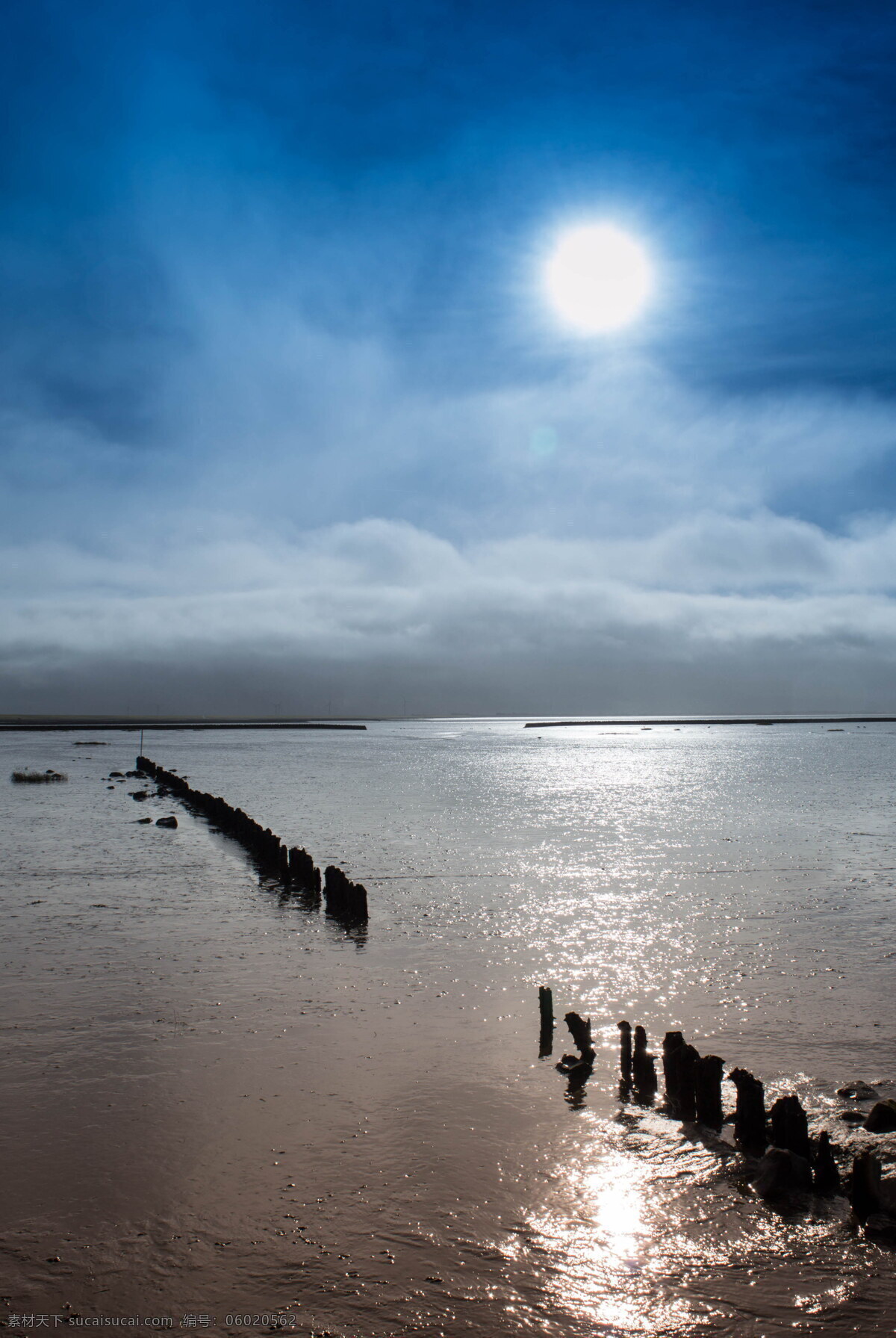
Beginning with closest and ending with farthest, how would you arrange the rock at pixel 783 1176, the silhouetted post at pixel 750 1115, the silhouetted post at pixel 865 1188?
the silhouetted post at pixel 865 1188 → the rock at pixel 783 1176 → the silhouetted post at pixel 750 1115

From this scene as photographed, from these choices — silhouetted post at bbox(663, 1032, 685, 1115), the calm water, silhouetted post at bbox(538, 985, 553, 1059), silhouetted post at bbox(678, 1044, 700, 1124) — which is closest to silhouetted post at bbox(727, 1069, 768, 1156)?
the calm water

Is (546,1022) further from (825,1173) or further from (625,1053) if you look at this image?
(825,1173)

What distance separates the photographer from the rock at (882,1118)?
10.3m

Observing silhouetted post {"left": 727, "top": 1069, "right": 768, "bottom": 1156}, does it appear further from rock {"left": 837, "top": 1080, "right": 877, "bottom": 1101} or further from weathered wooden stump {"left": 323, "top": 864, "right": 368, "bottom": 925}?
weathered wooden stump {"left": 323, "top": 864, "right": 368, "bottom": 925}

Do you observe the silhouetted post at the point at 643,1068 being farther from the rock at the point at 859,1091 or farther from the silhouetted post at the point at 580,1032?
the rock at the point at 859,1091

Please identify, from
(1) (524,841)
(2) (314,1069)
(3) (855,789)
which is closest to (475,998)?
(2) (314,1069)

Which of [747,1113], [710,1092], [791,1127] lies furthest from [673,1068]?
[791,1127]

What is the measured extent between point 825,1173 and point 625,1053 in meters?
3.11

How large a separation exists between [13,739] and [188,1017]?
147 m

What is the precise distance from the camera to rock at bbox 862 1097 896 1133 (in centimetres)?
1030

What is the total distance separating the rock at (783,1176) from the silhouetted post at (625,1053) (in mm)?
2489

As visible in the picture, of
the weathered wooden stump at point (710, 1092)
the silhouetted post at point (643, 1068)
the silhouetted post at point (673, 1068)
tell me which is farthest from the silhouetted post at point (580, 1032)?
the weathered wooden stump at point (710, 1092)

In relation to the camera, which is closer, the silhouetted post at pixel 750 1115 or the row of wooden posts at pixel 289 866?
the silhouetted post at pixel 750 1115

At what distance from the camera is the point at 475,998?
15250 mm
